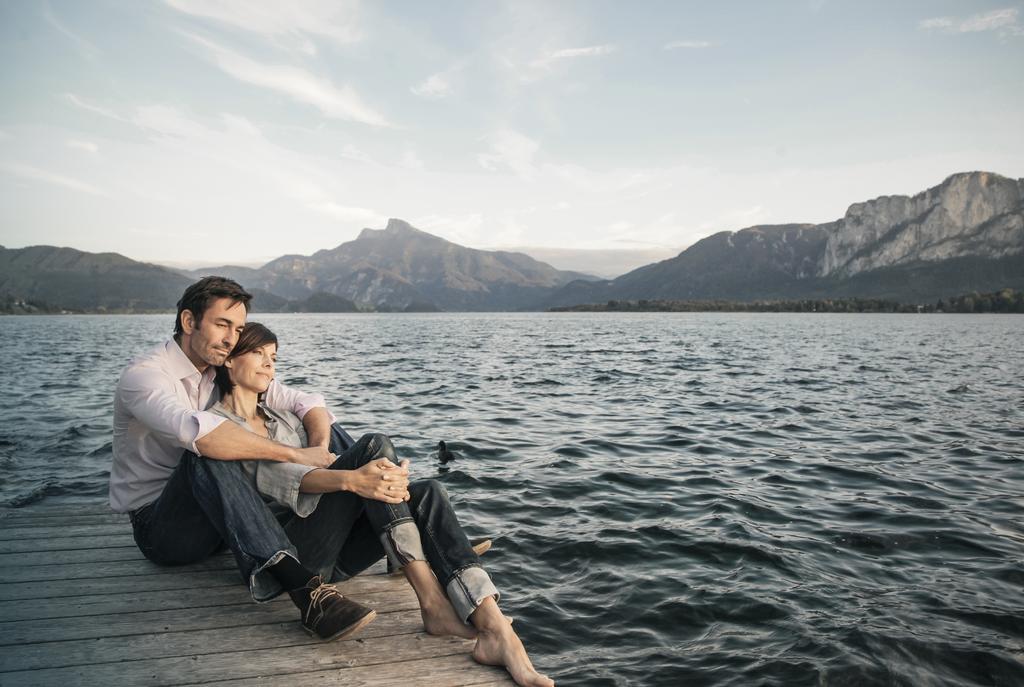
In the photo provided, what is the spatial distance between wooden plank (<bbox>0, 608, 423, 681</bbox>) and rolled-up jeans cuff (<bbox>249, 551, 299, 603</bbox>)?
27 centimetres

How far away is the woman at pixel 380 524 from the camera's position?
14.8ft

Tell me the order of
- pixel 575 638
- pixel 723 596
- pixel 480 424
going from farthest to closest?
pixel 480 424 → pixel 723 596 → pixel 575 638

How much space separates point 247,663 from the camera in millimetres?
4113

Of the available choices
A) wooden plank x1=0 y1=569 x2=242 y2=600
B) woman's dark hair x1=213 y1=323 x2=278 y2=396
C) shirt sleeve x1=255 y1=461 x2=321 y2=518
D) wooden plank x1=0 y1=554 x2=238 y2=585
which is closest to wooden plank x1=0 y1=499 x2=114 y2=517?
wooden plank x1=0 y1=554 x2=238 y2=585

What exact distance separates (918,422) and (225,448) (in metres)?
20.1

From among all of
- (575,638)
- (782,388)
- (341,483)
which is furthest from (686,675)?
(782,388)

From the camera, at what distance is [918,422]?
18.6 m

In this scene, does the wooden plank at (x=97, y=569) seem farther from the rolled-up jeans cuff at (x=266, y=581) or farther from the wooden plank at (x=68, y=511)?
the wooden plank at (x=68, y=511)

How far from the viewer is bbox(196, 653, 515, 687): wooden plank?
388 cm

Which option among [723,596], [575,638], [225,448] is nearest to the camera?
[225,448]

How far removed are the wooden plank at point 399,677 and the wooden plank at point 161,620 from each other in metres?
0.87

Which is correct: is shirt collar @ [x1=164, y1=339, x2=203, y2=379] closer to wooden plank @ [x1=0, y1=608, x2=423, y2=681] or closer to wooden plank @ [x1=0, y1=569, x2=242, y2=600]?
wooden plank @ [x1=0, y1=569, x2=242, y2=600]

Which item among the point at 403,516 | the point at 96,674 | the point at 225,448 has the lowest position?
the point at 96,674

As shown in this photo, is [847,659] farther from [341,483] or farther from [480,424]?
[480,424]
